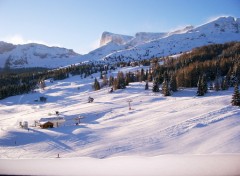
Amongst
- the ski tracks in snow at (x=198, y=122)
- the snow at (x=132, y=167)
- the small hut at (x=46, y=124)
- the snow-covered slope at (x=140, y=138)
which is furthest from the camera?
the small hut at (x=46, y=124)

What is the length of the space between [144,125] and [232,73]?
122ft

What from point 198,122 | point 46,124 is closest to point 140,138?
point 198,122

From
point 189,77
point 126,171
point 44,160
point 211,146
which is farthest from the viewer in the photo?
point 189,77

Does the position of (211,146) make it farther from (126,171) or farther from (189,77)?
(189,77)

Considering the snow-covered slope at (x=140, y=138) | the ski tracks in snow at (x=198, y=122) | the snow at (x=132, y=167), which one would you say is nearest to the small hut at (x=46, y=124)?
the snow-covered slope at (x=140, y=138)

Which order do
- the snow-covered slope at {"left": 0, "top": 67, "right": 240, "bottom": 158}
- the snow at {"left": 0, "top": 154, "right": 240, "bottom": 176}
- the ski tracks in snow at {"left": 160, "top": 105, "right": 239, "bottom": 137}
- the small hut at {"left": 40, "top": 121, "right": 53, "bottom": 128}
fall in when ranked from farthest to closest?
the small hut at {"left": 40, "top": 121, "right": 53, "bottom": 128}
the ski tracks in snow at {"left": 160, "top": 105, "right": 239, "bottom": 137}
the snow-covered slope at {"left": 0, "top": 67, "right": 240, "bottom": 158}
the snow at {"left": 0, "top": 154, "right": 240, "bottom": 176}

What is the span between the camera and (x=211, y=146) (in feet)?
62.4

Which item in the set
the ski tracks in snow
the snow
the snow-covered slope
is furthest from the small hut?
the snow

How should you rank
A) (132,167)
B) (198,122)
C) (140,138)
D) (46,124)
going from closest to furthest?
(132,167), (140,138), (198,122), (46,124)

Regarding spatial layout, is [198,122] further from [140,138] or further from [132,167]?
[132,167]

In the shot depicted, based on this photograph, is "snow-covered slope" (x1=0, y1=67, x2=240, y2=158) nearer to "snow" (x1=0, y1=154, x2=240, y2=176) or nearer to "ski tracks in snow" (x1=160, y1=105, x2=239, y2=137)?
"ski tracks in snow" (x1=160, y1=105, x2=239, y2=137)

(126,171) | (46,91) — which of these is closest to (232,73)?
(126,171)

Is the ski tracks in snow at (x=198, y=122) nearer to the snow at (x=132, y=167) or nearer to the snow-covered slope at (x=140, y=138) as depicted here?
the snow-covered slope at (x=140, y=138)

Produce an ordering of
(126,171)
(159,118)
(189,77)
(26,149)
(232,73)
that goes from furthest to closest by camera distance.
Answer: (189,77) < (232,73) < (159,118) < (26,149) < (126,171)
